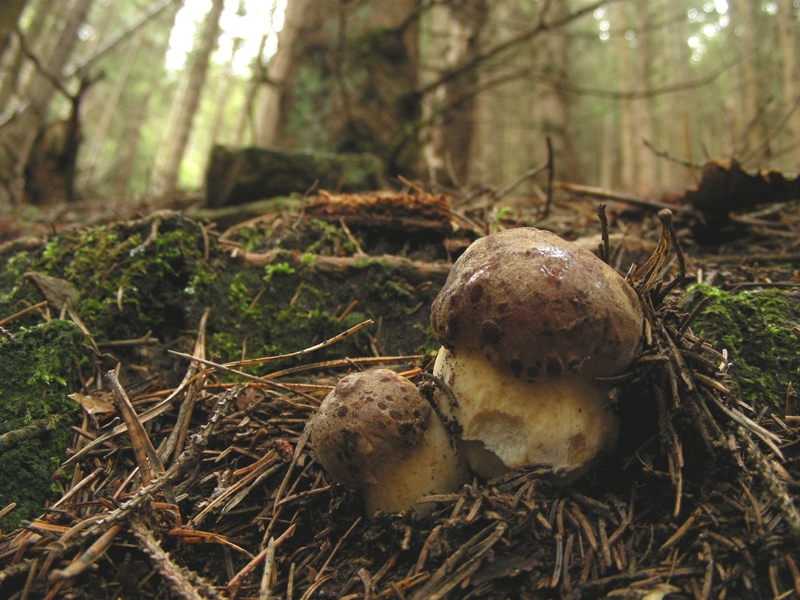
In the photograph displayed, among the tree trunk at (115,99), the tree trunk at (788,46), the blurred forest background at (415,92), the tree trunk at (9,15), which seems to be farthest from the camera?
the tree trunk at (115,99)

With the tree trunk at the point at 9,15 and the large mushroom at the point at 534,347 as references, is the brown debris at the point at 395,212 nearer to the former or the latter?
the large mushroom at the point at 534,347

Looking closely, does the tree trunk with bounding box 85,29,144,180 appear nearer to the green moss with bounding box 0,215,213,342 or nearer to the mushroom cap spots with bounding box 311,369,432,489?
the green moss with bounding box 0,215,213,342

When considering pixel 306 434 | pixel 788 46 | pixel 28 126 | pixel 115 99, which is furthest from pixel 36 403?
pixel 115 99

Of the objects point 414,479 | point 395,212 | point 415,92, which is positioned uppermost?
point 415,92

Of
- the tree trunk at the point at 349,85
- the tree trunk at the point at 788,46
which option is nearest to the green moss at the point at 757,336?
the tree trunk at the point at 349,85

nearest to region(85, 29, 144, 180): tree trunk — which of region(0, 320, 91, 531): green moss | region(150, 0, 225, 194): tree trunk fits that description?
region(150, 0, 225, 194): tree trunk

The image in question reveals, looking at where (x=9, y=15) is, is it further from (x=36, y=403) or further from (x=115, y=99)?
(x=115, y=99)

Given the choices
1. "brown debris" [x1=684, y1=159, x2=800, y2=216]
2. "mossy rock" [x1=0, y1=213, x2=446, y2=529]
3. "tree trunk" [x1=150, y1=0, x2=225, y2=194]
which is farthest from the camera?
"tree trunk" [x1=150, y1=0, x2=225, y2=194]
